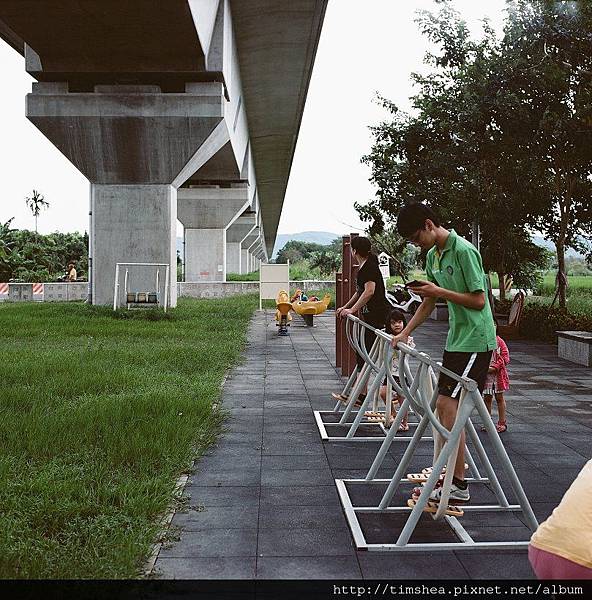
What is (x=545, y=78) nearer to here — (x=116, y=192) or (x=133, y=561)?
(x=116, y=192)

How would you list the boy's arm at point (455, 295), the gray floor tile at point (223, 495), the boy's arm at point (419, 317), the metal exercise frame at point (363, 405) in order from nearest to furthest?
the boy's arm at point (455, 295) < the gray floor tile at point (223, 495) < the boy's arm at point (419, 317) < the metal exercise frame at point (363, 405)

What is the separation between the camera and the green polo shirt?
467cm

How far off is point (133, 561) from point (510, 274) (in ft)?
62.9

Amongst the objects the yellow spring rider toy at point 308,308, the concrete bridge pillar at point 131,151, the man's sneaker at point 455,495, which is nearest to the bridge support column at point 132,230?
the concrete bridge pillar at point 131,151

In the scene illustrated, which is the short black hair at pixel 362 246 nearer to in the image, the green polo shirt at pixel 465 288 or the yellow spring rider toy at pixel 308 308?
the green polo shirt at pixel 465 288

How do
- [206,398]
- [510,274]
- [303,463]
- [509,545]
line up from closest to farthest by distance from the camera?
[509,545]
[303,463]
[206,398]
[510,274]

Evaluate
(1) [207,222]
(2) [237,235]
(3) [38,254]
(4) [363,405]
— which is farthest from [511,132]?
(2) [237,235]

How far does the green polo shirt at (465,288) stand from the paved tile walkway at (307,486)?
1.02 meters

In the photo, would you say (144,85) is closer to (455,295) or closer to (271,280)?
(271,280)

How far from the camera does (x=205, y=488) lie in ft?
17.6

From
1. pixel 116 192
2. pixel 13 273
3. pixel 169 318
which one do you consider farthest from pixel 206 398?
pixel 13 273

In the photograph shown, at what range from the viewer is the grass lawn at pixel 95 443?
161 inches

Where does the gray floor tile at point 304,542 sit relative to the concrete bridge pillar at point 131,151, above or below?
below

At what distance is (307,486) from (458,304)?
65.0 inches
